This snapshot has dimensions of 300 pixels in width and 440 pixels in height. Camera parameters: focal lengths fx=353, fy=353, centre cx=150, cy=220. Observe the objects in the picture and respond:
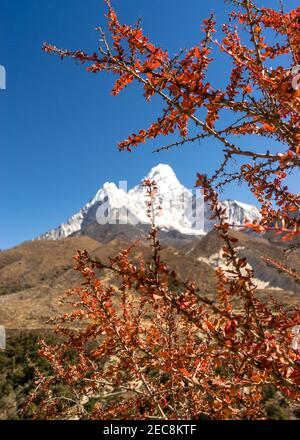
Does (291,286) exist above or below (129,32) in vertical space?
below

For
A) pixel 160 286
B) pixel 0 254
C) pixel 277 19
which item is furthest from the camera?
pixel 0 254

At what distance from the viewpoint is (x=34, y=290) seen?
2152 inches

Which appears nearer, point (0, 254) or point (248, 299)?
point (248, 299)

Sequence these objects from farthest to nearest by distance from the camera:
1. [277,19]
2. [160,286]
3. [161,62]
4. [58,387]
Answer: [58,387], [277,19], [161,62], [160,286]

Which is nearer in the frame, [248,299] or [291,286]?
[248,299]

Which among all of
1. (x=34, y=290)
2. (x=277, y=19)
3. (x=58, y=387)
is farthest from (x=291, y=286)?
(x=277, y=19)

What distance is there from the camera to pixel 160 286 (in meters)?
2.23
